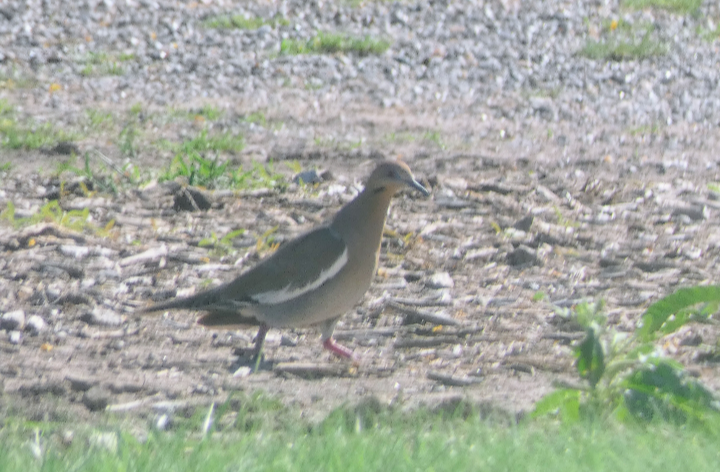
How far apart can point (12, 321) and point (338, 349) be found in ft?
5.47

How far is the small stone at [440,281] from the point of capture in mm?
6758

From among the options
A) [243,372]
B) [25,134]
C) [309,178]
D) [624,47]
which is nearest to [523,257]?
[309,178]

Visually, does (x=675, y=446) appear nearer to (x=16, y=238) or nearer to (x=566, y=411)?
(x=566, y=411)

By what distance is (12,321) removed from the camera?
588cm

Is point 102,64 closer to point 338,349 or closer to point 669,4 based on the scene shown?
point 338,349

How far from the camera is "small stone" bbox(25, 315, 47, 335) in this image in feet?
19.2

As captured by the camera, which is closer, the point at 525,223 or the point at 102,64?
the point at 525,223

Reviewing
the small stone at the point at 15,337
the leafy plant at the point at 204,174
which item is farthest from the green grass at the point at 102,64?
the small stone at the point at 15,337

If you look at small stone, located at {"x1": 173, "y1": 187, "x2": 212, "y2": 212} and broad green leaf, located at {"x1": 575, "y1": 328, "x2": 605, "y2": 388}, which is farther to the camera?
small stone, located at {"x1": 173, "y1": 187, "x2": 212, "y2": 212}

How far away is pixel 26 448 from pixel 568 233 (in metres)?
4.48

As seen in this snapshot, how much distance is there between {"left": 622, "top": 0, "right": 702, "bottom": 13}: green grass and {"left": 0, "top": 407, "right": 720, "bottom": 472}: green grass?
40.5 feet

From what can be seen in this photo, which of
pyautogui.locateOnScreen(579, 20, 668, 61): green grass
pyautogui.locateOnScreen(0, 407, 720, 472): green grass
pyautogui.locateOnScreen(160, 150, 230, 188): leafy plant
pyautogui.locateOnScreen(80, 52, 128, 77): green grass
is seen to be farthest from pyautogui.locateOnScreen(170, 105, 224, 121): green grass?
pyautogui.locateOnScreen(0, 407, 720, 472): green grass

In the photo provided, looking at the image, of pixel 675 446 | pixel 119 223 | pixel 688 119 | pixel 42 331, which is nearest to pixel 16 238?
pixel 119 223

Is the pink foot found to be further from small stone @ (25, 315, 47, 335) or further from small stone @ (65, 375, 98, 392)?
small stone @ (25, 315, 47, 335)
